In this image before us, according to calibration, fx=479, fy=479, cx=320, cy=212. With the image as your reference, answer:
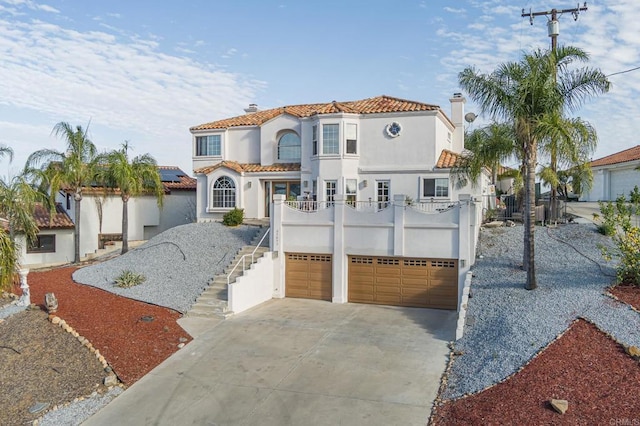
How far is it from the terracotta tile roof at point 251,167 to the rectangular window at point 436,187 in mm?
6682

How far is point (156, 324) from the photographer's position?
1500cm

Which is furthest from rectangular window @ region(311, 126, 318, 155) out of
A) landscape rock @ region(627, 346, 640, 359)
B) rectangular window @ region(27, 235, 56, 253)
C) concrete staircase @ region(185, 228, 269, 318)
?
landscape rock @ region(627, 346, 640, 359)

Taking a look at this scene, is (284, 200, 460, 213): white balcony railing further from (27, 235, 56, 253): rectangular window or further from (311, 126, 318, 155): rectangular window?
(27, 235, 56, 253): rectangular window

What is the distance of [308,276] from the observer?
19.7 m

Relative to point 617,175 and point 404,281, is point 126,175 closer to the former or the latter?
point 404,281

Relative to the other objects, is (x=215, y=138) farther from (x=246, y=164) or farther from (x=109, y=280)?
(x=109, y=280)

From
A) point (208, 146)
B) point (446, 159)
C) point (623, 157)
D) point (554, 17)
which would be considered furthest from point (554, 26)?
point (208, 146)

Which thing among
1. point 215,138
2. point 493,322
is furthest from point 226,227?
point 493,322

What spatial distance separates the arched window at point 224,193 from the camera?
26.1 metres

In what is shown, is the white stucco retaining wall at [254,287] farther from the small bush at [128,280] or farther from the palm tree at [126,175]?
the palm tree at [126,175]

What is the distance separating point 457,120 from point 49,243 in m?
23.8

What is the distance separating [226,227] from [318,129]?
6.66m

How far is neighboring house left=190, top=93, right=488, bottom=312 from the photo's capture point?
17.9m

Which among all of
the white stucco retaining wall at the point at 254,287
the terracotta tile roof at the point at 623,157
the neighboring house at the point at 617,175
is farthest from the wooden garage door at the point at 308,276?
the terracotta tile roof at the point at 623,157
